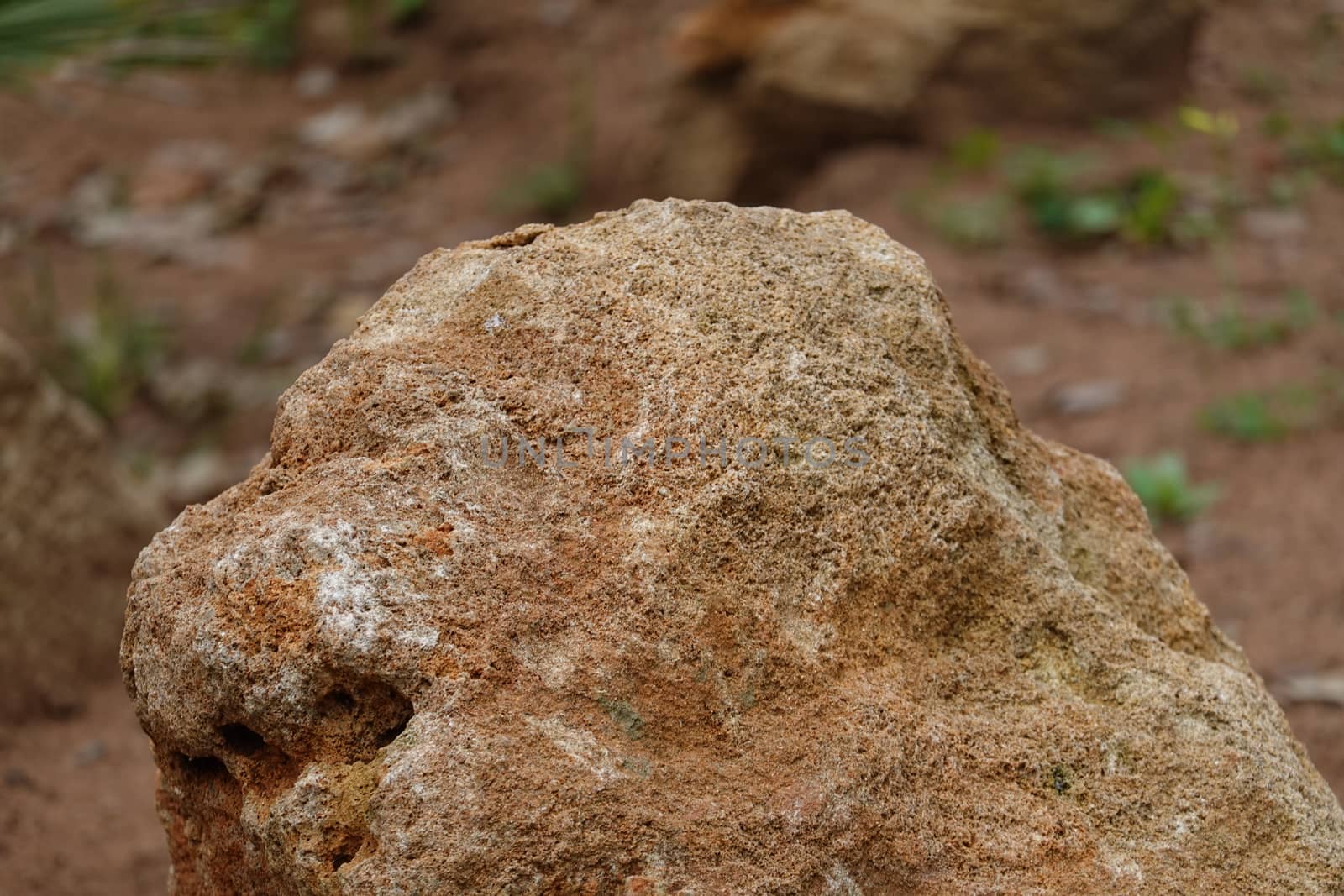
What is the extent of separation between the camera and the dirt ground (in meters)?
2.91

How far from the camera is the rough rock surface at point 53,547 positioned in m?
2.69

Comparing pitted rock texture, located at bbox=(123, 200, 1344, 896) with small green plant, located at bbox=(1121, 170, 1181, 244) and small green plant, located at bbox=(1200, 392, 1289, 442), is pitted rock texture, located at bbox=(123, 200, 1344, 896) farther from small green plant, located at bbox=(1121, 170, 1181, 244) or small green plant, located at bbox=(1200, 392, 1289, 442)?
small green plant, located at bbox=(1121, 170, 1181, 244)

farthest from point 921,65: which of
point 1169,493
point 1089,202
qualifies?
point 1169,493

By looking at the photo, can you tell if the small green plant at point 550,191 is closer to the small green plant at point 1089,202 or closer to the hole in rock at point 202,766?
the small green plant at point 1089,202

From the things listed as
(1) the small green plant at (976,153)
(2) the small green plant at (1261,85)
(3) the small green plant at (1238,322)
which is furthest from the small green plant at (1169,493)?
(2) the small green plant at (1261,85)

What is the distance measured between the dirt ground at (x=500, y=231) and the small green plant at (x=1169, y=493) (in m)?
0.04

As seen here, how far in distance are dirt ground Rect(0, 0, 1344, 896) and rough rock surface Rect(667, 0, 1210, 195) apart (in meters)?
0.13

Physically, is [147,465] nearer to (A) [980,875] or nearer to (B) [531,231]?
(B) [531,231]

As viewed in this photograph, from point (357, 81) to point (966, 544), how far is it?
18.7 feet

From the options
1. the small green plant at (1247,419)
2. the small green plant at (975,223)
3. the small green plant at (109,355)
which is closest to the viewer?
the small green plant at (1247,419)

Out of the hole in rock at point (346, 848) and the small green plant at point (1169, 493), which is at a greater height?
the hole in rock at point (346, 848)

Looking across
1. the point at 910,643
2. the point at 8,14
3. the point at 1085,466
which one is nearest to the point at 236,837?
the point at 910,643

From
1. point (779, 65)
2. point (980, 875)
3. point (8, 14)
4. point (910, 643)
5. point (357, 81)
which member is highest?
point (8, 14)

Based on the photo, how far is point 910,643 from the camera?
142 centimetres
